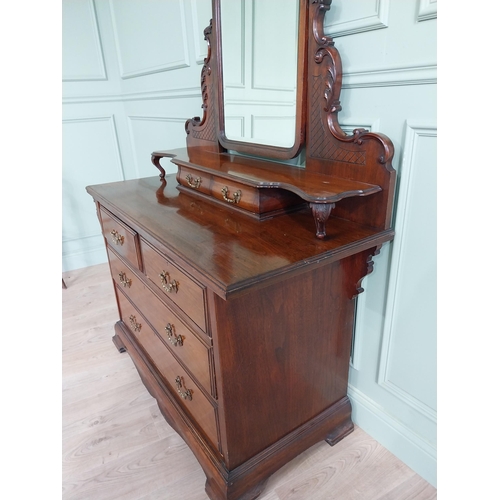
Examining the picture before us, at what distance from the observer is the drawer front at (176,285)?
38.9 inches

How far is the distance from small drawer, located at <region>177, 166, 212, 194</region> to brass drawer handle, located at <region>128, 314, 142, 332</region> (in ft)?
2.21

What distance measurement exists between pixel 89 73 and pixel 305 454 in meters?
2.83

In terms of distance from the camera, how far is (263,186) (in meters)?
1.08

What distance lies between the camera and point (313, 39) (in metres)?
1.10

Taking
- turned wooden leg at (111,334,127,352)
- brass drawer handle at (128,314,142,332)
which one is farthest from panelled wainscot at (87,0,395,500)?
→ turned wooden leg at (111,334,127,352)

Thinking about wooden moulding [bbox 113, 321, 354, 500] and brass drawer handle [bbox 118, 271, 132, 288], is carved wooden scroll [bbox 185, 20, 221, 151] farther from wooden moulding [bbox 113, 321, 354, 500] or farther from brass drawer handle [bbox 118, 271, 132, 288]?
wooden moulding [bbox 113, 321, 354, 500]

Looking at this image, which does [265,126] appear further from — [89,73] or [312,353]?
[89,73]

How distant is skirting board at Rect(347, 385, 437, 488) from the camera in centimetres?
125

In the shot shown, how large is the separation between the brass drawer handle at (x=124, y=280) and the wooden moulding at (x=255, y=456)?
0.38m

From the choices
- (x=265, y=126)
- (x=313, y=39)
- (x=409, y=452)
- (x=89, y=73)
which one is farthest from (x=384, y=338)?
(x=89, y=73)

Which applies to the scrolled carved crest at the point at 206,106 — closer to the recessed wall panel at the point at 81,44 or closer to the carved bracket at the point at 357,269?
the carved bracket at the point at 357,269
